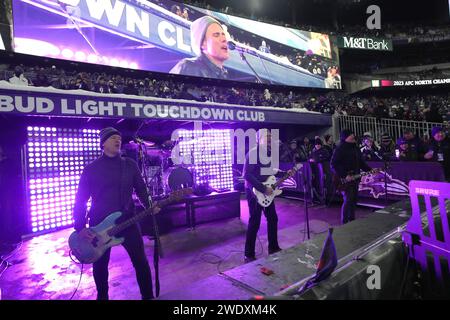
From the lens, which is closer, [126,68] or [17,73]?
[17,73]

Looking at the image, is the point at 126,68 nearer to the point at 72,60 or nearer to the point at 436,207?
the point at 72,60

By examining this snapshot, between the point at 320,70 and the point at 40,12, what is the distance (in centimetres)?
1521

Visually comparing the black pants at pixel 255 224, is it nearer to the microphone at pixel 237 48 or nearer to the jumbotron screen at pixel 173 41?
the jumbotron screen at pixel 173 41

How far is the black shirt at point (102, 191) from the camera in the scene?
2.62 meters

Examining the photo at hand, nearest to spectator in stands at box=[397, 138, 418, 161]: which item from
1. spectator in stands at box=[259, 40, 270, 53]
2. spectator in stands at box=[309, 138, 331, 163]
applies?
spectator in stands at box=[309, 138, 331, 163]

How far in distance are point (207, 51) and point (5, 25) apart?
7743 mm

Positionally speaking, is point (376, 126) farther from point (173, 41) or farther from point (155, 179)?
point (155, 179)

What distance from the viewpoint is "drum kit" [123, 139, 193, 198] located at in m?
6.39

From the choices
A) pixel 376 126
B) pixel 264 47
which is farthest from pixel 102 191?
pixel 264 47

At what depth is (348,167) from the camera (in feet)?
16.2

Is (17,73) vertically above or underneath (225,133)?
above

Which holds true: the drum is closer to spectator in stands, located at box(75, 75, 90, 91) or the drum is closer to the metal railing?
spectator in stands, located at box(75, 75, 90, 91)
